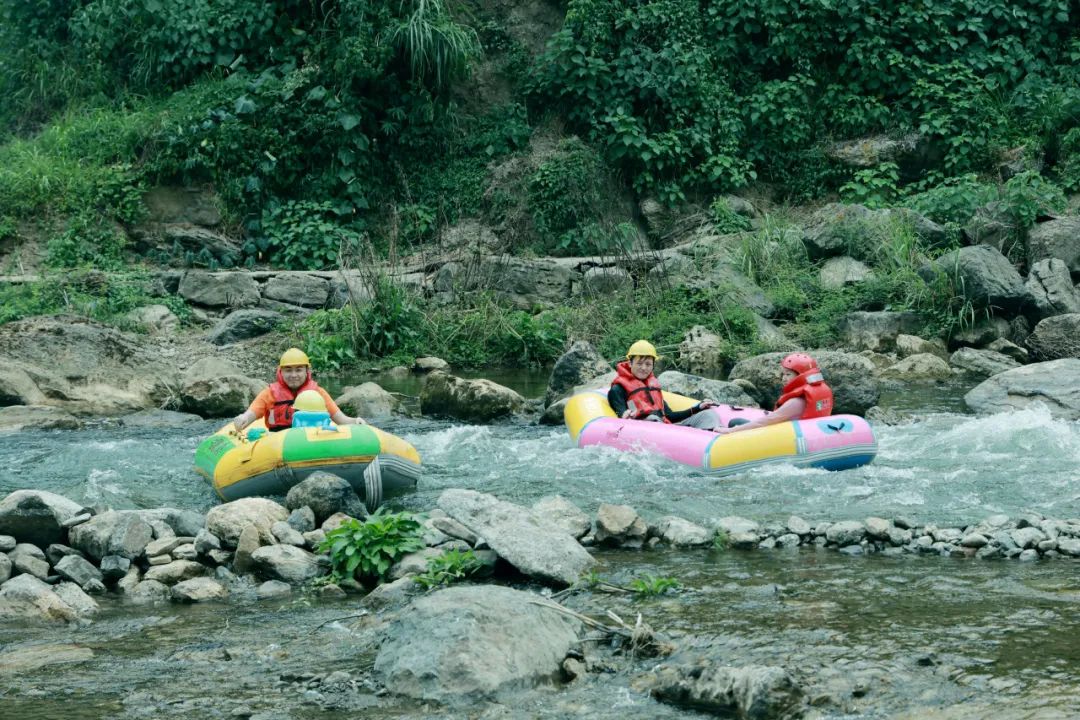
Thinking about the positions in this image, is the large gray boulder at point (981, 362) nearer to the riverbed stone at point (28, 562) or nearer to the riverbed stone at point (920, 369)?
the riverbed stone at point (920, 369)

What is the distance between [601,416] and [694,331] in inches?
170

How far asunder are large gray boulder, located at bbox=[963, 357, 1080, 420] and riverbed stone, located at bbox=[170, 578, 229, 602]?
281 inches

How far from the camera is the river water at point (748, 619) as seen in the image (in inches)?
159

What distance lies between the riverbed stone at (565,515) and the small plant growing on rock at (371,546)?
2.32 ft

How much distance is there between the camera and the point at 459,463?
907cm

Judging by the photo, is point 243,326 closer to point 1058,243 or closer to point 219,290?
point 219,290

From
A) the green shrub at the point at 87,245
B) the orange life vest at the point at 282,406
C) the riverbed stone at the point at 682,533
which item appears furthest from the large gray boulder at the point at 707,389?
the green shrub at the point at 87,245

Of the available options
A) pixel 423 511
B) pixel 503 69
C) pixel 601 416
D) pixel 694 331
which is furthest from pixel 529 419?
pixel 503 69

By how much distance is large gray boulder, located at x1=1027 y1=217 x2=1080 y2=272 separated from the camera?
14.4 m

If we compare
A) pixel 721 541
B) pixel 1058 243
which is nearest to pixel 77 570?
pixel 721 541

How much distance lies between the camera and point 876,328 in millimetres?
13562

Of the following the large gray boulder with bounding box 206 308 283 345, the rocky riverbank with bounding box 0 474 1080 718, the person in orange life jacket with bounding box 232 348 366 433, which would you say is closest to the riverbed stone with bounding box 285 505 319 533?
the rocky riverbank with bounding box 0 474 1080 718

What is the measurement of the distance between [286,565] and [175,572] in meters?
0.55

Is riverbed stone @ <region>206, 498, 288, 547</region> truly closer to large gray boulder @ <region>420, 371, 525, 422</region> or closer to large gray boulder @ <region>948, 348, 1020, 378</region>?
large gray boulder @ <region>420, 371, 525, 422</region>
